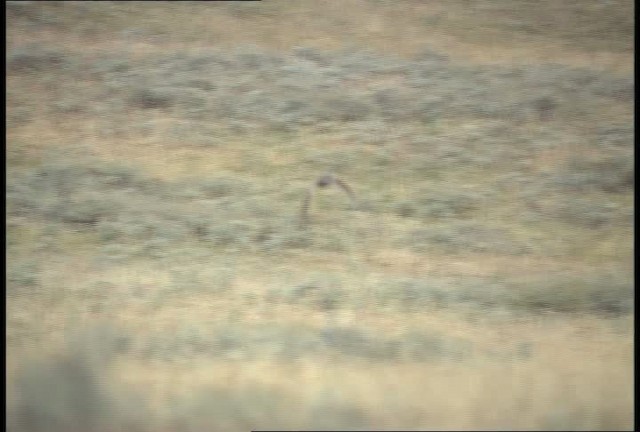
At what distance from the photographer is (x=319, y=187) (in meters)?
8.73

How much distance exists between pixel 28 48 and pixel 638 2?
7248 millimetres

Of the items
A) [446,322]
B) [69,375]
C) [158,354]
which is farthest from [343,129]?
[69,375]

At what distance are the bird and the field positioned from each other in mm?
90

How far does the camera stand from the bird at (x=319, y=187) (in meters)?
8.30

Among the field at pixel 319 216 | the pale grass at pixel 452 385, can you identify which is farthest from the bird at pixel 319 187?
the pale grass at pixel 452 385

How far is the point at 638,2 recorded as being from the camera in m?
8.70

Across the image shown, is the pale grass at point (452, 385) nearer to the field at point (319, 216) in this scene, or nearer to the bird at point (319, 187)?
the field at point (319, 216)

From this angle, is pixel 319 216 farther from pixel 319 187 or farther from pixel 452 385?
pixel 452 385

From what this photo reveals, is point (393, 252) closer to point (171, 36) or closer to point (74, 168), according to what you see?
point (74, 168)

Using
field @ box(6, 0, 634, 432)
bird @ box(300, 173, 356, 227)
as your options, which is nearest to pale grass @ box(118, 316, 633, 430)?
field @ box(6, 0, 634, 432)

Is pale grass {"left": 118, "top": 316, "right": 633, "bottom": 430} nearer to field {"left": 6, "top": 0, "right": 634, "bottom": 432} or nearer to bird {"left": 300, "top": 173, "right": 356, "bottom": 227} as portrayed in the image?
field {"left": 6, "top": 0, "right": 634, "bottom": 432}

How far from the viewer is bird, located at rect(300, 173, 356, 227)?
8305mm

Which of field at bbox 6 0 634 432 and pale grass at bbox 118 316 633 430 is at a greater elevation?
field at bbox 6 0 634 432

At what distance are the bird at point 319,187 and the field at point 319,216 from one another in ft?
0.29
